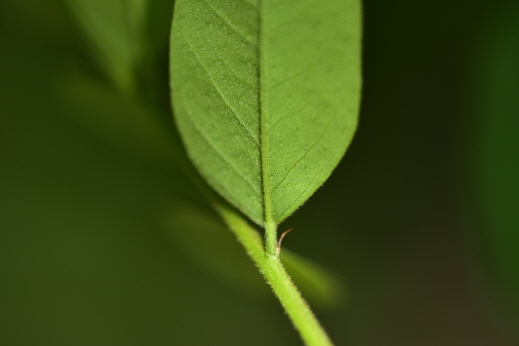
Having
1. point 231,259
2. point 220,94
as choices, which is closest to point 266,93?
point 220,94

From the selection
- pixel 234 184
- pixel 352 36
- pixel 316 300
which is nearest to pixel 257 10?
pixel 352 36

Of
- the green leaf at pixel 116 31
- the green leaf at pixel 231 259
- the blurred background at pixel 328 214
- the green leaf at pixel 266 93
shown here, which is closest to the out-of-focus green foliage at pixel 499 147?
the blurred background at pixel 328 214

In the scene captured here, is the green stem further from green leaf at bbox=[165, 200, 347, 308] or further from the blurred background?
the blurred background

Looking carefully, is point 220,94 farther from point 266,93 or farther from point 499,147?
point 499,147

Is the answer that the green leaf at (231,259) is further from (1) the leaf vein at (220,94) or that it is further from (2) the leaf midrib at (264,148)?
(1) the leaf vein at (220,94)

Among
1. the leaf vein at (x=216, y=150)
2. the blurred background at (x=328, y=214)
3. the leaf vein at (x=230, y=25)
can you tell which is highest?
the leaf vein at (x=230, y=25)

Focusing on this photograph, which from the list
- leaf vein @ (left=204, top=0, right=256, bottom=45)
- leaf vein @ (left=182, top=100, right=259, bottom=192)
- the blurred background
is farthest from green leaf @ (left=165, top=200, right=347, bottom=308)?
leaf vein @ (left=204, top=0, right=256, bottom=45)

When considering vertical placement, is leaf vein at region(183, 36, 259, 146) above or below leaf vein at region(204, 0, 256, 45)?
below
